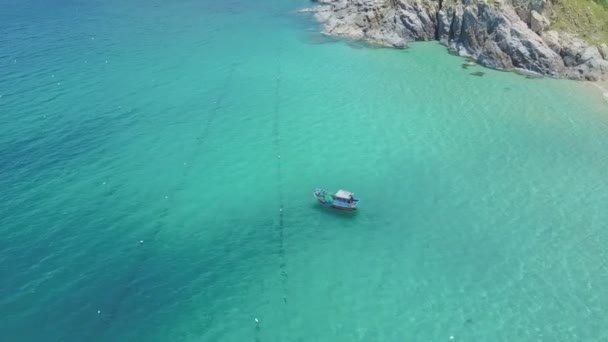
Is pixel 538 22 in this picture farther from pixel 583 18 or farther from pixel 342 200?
pixel 342 200

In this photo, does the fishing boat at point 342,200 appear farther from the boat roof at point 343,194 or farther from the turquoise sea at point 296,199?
the turquoise sea at point 296,199

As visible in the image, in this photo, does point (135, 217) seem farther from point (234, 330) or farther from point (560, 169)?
point (560, 169)

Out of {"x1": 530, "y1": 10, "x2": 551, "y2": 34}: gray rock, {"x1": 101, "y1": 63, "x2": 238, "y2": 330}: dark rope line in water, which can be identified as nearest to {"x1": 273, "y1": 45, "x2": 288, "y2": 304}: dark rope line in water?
{"x1": 101, "y1": 63, "x2": 238, "y2": 330}: dark rope line in water

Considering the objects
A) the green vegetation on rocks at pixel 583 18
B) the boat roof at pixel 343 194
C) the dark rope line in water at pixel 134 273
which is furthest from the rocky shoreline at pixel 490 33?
the boat roof at pixel 343 194

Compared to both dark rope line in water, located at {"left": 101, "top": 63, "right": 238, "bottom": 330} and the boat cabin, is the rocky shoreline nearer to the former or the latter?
dark rope line in water, located at {"left": 101, "top": 63, "right": 238, "bottom": 330}

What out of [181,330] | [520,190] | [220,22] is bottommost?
[181,330]

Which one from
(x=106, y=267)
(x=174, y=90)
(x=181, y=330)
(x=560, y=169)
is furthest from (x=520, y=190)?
(x=174, y=90)
